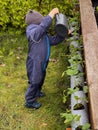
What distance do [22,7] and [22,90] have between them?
235 centimetres

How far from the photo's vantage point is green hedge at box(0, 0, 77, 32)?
7.33m

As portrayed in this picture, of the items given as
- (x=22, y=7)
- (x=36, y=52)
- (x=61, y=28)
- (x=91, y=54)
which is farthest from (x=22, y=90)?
(x=22, y=7)

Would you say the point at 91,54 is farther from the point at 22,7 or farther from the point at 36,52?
the point at 22,7

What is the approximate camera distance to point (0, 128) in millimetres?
4676

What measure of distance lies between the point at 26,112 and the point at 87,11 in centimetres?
189

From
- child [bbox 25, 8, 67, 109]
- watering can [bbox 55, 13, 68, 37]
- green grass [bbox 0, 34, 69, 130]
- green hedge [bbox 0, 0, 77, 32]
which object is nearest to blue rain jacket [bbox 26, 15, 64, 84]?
child [bbox 25, 8, 67, 109]

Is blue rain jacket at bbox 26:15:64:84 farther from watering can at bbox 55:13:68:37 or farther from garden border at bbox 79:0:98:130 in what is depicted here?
garden border at bbox 79:0:98:130

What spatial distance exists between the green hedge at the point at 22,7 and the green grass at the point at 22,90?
38 centimetres

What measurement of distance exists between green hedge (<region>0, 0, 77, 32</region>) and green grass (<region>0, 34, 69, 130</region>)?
379 millimetres

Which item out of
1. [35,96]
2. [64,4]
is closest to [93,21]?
[35,96]

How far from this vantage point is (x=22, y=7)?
735 centimetres

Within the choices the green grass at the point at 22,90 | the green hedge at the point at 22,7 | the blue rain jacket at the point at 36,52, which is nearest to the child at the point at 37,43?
the blue rain jacket at the point at 36,52

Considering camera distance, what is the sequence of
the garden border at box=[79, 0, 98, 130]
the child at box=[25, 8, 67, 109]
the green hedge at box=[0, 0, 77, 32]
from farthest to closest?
the green hedge at box=[0, 0, 77, 32] → the child at box=[25, 8, 67, 109] → the garden border at box=[79, 0, 98, 130]

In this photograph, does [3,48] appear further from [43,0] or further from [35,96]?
[35,96]
